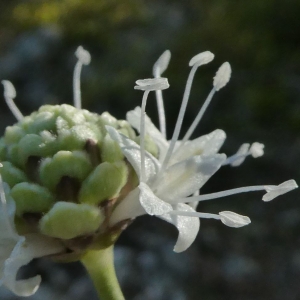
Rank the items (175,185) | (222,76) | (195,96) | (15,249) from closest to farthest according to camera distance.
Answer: (15,249), (175,185), (222,76), (195,96)

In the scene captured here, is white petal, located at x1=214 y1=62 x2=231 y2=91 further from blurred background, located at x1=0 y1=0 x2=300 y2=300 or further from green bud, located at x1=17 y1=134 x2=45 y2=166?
blurred background, located at x1=0 y1=0 x2=300 y2=300

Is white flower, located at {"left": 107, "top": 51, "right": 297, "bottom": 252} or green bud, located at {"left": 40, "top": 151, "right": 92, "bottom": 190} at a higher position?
green bud, located at {"left": 40, "top": 151, "right": 92, "bottom": 190}

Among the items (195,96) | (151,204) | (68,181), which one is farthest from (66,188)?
(195,96)

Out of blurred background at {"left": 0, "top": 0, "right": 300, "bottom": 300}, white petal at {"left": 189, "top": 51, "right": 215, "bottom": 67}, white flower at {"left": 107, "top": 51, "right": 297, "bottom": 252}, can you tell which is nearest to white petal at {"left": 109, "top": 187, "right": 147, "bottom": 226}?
white flower at {"left": 107, "top": 51, "right": 297, "bottom": 252}

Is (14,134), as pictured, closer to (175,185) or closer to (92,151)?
(92,151)

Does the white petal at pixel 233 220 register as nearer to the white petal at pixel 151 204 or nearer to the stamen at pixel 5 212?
the white petal at pixel 151 204

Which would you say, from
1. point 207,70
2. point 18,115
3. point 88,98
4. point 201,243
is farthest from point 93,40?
point 18,115

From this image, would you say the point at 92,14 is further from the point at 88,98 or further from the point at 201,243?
the point at 201,243
